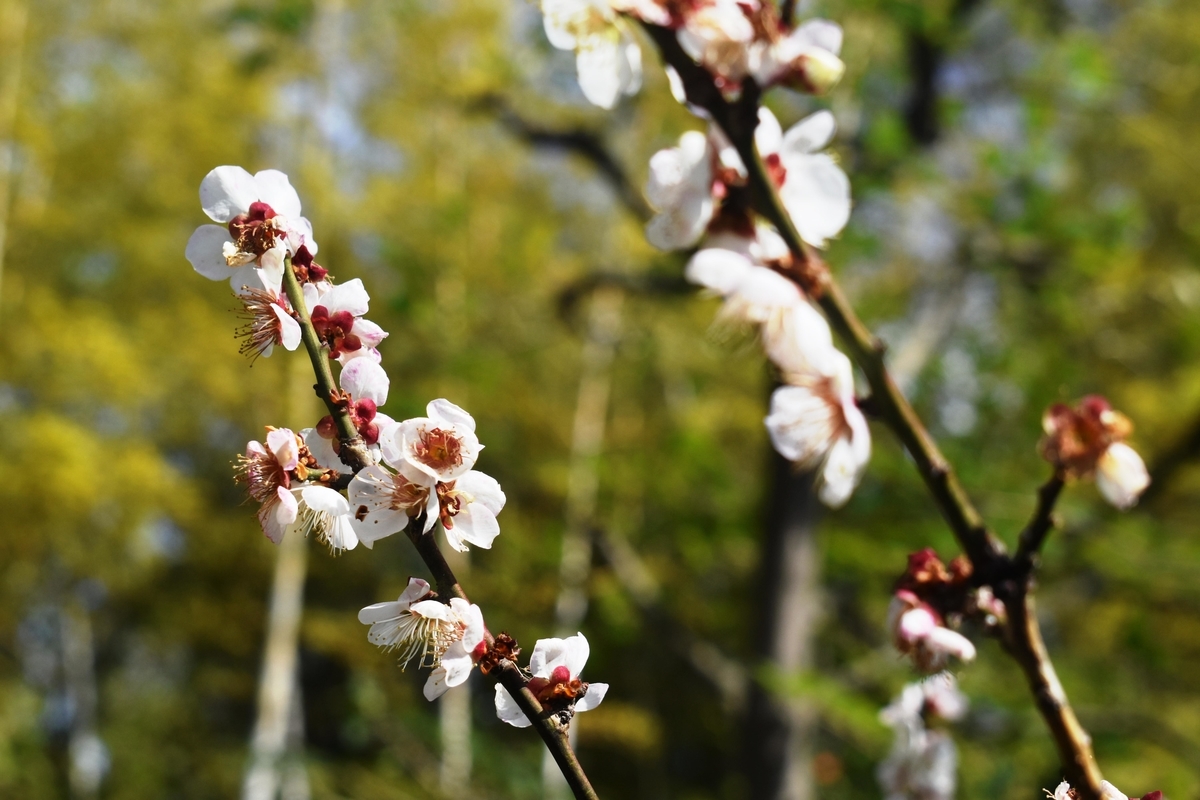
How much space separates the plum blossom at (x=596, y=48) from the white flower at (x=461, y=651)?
0.82 ft

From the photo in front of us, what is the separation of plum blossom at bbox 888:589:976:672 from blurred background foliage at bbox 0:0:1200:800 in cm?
81

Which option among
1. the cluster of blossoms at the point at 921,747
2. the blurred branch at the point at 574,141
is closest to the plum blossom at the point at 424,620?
the cluster of blossoms at the point at 921,747

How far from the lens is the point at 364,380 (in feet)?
1.42

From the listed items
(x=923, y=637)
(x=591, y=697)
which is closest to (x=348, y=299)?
(x=591, y=697)

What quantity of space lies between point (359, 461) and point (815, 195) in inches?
10.4

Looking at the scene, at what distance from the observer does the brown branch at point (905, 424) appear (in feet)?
1.34

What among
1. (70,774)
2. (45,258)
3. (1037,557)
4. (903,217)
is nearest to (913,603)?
Answer: (1037,557)

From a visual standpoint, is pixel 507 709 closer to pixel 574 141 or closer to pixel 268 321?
pixel 268 321

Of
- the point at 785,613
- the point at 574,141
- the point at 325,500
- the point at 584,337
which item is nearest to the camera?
the point at 325,500

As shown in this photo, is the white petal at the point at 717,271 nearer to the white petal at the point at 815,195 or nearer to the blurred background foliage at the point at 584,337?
the white petal at the point at 815,195

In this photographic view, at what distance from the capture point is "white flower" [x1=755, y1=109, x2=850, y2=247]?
480 mm

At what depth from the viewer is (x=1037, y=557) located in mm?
464

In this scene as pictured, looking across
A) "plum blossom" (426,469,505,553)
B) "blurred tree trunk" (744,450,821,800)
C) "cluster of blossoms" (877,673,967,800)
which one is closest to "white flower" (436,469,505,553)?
"plum blossom" (426,469,505,553)

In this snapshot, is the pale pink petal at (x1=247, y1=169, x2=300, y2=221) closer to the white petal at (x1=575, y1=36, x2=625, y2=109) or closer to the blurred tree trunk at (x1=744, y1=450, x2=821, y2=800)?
the white petal at (x1=575, y1=36, x2=625, y2=109)
